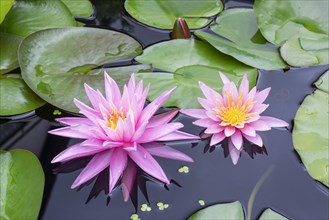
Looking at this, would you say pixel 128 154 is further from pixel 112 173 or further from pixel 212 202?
pixel 212 202

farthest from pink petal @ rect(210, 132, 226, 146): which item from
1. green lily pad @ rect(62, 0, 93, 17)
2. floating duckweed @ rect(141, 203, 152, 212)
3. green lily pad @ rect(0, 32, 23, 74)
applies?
green lily pad @ rect(62, 0, 93, 17)

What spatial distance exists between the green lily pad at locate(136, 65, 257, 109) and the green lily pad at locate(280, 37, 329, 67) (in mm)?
178

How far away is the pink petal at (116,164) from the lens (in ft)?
4.69

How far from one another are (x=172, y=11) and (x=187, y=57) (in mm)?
342

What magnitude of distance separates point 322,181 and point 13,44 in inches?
50.4

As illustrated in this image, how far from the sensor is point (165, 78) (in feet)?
5.82

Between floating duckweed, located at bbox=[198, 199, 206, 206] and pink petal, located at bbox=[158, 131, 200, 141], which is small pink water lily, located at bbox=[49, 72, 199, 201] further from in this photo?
floating duckweed, located at bbox=[198, 199, 206, 206]

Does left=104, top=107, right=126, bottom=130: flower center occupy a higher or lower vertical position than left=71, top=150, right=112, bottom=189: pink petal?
higher

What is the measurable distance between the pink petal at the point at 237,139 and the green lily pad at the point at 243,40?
355 millimetres

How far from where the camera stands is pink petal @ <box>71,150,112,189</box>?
147 cm

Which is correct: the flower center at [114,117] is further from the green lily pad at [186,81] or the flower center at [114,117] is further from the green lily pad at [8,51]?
the green lily pad at [8,51]

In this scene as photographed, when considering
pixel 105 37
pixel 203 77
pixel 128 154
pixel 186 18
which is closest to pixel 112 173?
pixel 128 154

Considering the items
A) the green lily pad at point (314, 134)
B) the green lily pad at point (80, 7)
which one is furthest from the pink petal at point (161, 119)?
the green lily pad at point (80, 7)

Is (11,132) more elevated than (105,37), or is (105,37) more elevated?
(105,37)
